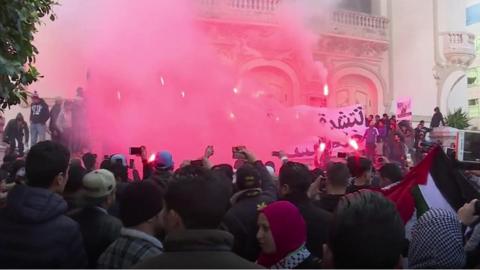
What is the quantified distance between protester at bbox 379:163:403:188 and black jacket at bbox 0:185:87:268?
2.87 metres

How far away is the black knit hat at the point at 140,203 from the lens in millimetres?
2535

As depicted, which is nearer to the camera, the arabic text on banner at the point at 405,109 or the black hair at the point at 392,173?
the black hair at the point at 392,173

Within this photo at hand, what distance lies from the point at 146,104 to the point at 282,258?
9.90 meters

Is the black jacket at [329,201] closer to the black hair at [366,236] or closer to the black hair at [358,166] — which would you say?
the black hair at [358,166]

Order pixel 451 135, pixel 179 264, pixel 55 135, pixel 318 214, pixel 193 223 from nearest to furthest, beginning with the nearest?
pixel 179 264 → pixel 193 223 → pixel 318 214 → pixel 55 135 → pixel 451 135

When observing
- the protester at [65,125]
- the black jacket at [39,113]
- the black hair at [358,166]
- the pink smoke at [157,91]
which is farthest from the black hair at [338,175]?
the black jacket at [39,113]

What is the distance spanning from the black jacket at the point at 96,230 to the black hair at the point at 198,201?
3.53 ft

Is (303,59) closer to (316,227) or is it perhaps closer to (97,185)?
(316,227)

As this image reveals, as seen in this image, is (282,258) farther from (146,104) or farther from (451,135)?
(451,135)

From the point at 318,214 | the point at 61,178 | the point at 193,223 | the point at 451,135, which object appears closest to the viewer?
the point at 193,223

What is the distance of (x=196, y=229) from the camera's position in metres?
1.78

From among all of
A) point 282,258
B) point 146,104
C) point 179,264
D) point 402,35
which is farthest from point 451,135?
point 179,264

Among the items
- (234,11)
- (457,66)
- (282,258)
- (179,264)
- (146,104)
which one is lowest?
(282,258)

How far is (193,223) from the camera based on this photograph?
5.88 ft
